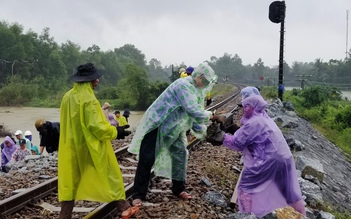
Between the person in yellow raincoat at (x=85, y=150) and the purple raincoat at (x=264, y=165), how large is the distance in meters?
1.28

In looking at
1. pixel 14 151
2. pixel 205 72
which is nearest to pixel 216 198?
pixel 205 72

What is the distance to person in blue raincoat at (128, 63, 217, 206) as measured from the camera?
423 cm

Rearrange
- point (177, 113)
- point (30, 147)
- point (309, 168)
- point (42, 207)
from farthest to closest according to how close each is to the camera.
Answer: point (30, 147) → point (309, 168) → point (42, 207) → point (177, 113)

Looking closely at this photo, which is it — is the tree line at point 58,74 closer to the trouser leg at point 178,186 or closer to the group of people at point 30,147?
the group of people at point 30,147

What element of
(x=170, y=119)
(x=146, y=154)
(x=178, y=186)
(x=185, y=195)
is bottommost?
(x=185, y=195)

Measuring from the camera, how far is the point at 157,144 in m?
4.35

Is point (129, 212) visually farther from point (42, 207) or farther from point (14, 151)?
point (14, 151)

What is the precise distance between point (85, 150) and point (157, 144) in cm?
87

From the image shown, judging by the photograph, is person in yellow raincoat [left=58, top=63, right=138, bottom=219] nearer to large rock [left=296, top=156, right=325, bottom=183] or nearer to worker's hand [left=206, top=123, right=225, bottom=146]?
worker's hand [left=206, top=123, right=225, bottom=146]

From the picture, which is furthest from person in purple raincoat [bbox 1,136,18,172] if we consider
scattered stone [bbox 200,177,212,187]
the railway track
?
scattered stone [bbox 200,177,212,187]

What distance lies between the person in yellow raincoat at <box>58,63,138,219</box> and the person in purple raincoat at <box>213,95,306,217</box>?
1.27 metres

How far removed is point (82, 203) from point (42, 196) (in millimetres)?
683

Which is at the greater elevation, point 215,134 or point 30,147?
point 215,134

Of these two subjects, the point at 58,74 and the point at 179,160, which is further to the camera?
the point at 58,74
